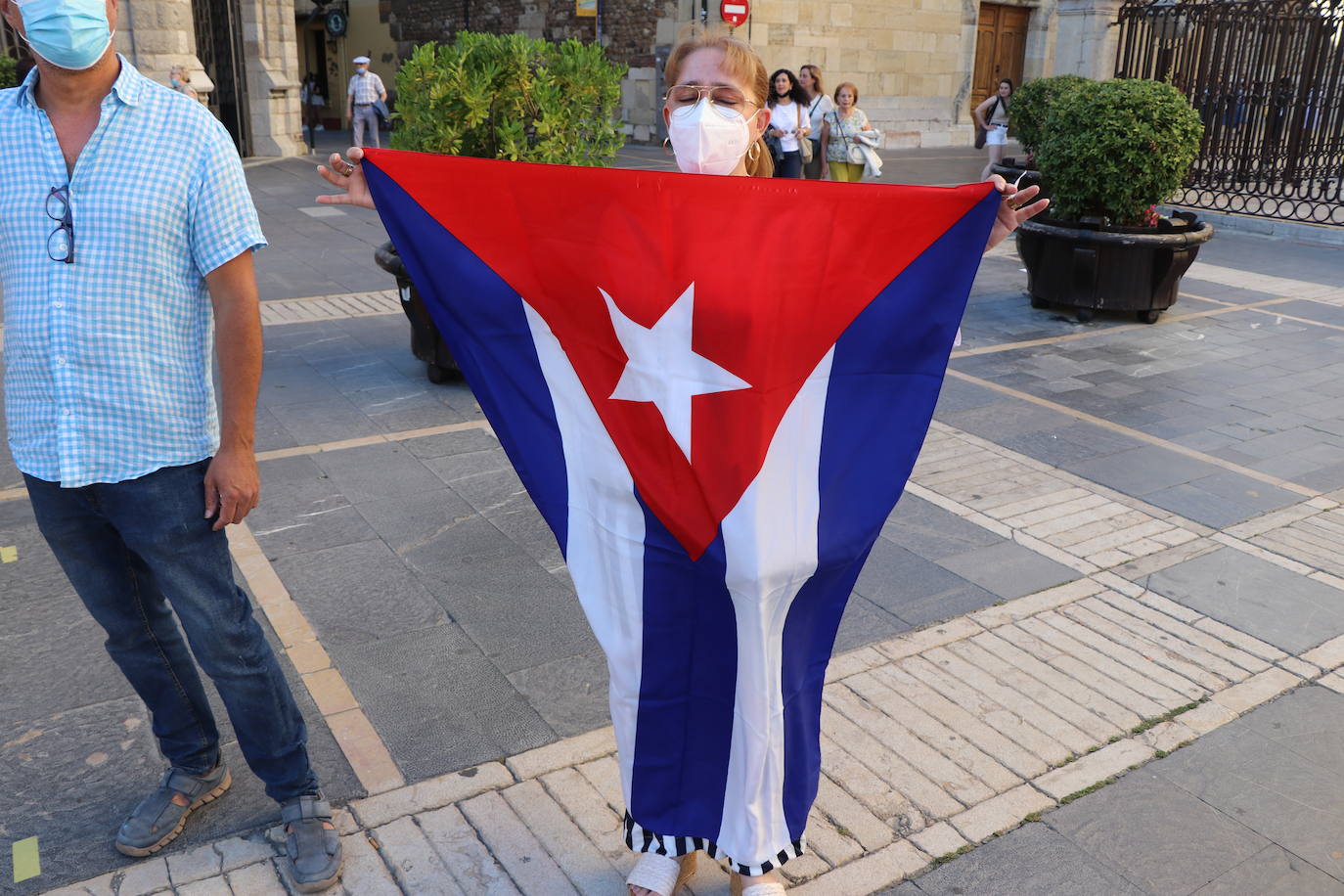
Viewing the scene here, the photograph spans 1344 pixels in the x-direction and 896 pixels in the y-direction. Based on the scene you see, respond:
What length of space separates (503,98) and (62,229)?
4.51m

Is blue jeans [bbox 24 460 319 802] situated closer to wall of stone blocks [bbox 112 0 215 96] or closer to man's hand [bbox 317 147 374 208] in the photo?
man's hand [bbox 317 147 374 208]

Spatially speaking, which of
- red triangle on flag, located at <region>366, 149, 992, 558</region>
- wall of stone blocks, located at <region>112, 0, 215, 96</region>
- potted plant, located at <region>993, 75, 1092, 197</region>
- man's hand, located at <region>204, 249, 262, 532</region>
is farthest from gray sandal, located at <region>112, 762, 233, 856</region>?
wall of stone blocks, located at <region>112, 0, 215, 96</region>

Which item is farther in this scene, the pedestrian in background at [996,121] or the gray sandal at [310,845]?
the pedestrian in background at [996,121]

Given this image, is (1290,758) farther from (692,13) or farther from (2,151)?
(692,13)

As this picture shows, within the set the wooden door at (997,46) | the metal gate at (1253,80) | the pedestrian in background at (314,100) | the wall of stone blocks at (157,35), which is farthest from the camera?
the pedestrian in background at (314,100)

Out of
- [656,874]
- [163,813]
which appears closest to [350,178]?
[163,813]

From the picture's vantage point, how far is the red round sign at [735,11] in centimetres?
2122

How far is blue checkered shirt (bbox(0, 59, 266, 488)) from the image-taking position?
251 cm

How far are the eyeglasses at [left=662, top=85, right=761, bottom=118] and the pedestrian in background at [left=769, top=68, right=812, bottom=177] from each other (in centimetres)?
1094

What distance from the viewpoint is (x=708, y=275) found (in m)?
2.43

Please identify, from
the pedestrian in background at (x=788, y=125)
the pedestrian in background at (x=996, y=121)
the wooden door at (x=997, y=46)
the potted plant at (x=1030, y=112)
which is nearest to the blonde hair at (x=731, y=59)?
the pedestrian in background at (x=788, y=125)

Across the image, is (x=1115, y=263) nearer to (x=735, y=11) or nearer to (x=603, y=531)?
(x=603, y=531)

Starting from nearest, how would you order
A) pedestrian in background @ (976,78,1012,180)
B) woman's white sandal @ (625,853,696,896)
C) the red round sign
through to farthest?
woman's white sandal @ (625,853,696,896) → pedestrian in background @ (976,78,1012,180) → the red round sign

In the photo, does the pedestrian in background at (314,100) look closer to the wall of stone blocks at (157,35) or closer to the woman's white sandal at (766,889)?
the wall of stone blocks at (157,35)
